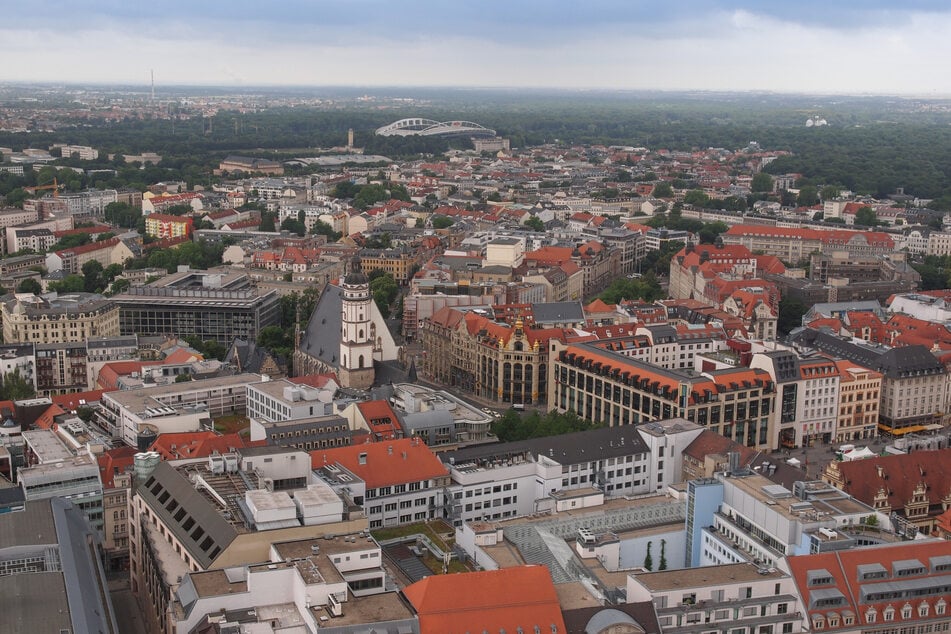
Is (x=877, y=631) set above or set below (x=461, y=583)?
below

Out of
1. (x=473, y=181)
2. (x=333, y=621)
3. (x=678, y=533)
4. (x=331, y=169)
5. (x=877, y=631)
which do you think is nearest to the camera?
(x=333, y=621)

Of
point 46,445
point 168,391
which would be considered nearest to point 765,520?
point 46,445

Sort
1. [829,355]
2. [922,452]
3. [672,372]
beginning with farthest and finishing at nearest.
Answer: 1. [829,355]
2. [672,372]
3. [922,452]

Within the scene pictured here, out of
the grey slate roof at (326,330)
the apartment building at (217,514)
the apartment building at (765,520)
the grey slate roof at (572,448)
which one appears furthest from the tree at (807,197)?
the apartment building at (217,514)

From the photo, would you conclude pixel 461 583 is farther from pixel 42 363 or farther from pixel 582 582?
pixel 42 363

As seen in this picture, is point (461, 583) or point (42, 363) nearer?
point (461, 583)

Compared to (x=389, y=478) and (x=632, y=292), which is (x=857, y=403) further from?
(x=632, y=292)

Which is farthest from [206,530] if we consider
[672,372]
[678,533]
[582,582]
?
[672,372]
